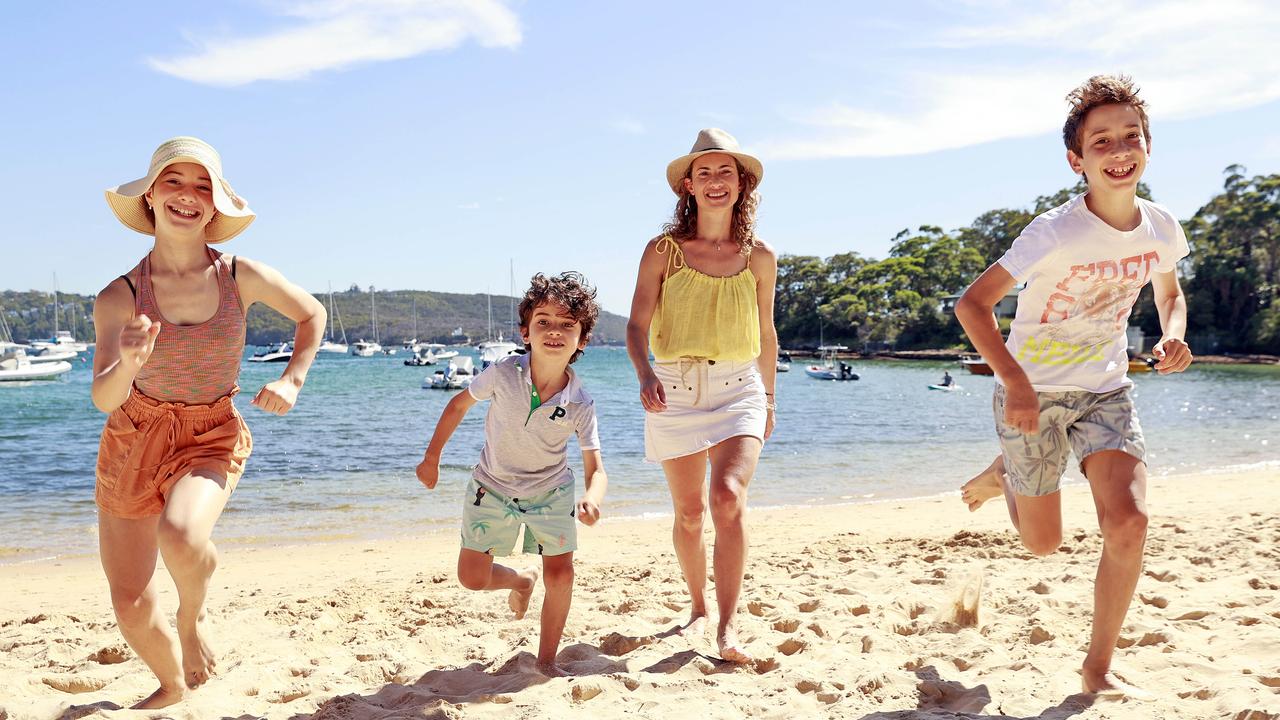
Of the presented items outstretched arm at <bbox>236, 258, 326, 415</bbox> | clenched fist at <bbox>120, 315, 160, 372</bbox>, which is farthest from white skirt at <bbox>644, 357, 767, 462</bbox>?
clenched fist at <bbox>120, 315, 160, 372</bbox>

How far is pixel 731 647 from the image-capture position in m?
3.71

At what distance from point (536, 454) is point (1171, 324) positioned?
257 cm

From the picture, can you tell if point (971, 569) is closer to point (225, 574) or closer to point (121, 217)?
point (121, 217)

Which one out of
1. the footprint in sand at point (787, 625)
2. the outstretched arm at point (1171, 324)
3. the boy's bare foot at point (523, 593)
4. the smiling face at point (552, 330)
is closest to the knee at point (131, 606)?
the boy's bare foot at point (523, 593)

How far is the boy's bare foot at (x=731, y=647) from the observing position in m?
3.71

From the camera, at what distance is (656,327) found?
4117mm

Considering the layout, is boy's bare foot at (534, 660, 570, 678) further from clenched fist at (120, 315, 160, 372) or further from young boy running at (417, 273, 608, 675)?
clenched fist at (120, 315, 160, 372)

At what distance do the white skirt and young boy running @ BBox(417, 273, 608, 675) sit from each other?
423 millimetres

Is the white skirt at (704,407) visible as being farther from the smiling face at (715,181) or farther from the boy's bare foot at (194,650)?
the boy's bare foot at (194,650)

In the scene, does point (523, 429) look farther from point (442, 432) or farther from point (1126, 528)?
point (1126, 528)

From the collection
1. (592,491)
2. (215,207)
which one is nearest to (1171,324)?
(592,491)

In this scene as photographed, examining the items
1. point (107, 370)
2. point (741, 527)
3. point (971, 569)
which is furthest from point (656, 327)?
point (971, 569)

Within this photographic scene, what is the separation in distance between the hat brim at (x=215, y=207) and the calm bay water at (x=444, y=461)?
217 inches

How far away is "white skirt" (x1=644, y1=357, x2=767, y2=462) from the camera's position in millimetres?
3971
